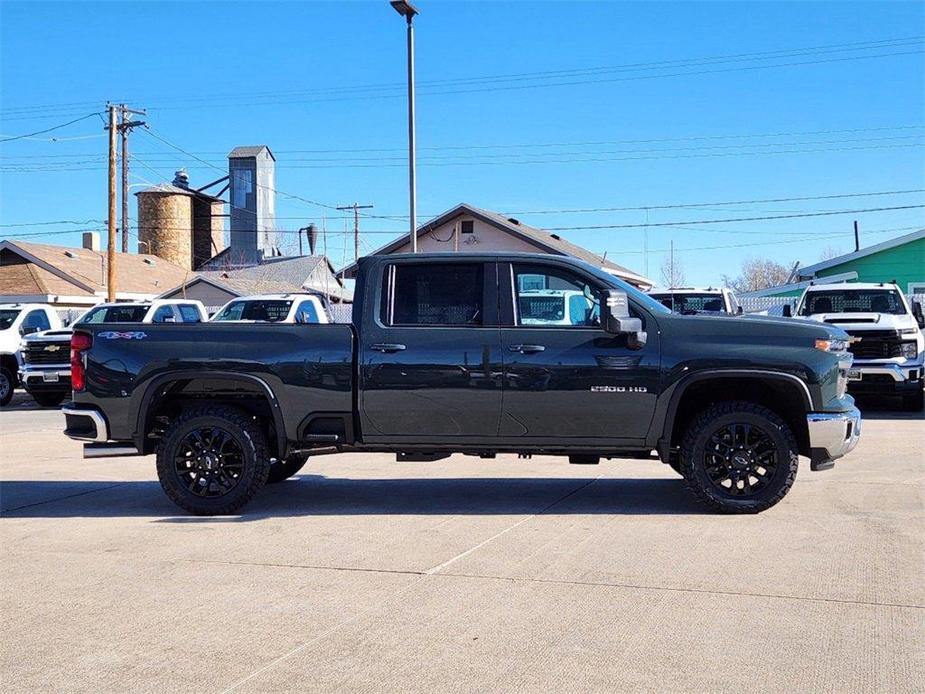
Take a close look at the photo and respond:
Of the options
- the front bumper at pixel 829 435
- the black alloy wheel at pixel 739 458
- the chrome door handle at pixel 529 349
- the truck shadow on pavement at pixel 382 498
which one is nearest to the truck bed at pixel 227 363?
the truck shadow on pavement at pixel 382 498

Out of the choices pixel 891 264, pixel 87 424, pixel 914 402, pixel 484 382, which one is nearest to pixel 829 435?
pixel 484 382

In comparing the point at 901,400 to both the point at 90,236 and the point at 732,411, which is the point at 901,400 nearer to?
the point at 732,411

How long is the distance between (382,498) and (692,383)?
2.89 meters

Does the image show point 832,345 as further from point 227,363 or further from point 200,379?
point 200,379

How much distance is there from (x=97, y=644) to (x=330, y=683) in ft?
4.31

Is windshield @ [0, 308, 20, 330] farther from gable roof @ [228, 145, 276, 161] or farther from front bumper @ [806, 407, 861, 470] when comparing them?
gable roof @ [228, 145, 276, 161]

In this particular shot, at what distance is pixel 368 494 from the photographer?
9102mm

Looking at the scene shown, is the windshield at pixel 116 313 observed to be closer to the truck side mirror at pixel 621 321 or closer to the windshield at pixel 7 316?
the windshield at pixel 7 316

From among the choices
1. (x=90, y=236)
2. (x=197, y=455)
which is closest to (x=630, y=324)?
(x=197, y=455)

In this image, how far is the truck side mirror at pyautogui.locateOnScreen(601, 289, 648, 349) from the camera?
24.7 ft

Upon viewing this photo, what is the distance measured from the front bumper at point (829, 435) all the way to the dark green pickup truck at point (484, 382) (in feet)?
0.04

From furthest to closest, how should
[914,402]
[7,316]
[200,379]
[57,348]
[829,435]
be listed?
[7,316], [57,348], [914,402], [200,379], [829,435]

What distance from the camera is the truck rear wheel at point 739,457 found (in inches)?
303

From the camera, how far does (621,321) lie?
750 centimetres
